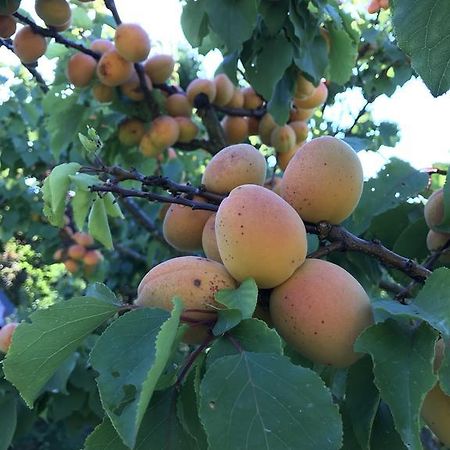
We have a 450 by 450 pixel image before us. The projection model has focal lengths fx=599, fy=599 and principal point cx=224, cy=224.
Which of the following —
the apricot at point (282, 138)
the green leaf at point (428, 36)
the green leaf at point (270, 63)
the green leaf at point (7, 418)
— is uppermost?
the green leaf at point (428, 36)

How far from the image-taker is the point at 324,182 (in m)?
0.93

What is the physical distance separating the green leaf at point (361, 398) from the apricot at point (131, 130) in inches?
59.0

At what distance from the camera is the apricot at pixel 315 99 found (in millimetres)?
2047

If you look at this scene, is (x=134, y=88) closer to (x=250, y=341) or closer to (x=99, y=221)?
(x=99, y=221)

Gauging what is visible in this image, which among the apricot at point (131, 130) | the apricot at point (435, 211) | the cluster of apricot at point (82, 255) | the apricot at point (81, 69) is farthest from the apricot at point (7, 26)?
the cluster of apricot at point (82, 255)

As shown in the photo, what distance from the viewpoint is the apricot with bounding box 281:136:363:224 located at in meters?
0.93

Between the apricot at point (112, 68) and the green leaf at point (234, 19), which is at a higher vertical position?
the green leaf at point (234, 19)

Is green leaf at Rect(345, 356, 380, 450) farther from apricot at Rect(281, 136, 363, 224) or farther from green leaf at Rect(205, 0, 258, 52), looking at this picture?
green leaf at Rect(205, 0, 258, 52)

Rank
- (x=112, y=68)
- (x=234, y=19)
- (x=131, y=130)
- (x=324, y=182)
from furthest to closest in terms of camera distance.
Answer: (x=131, y=130) < (x=112, y=68) < (x=234, y=19) < (x=324, y=182)

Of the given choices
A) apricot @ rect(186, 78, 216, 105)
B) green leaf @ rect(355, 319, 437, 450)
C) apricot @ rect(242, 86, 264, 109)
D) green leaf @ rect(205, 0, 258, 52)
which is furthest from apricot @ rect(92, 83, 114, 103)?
green leaf @ rect(355, 319, 437, 450)

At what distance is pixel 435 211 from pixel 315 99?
3.30 feet

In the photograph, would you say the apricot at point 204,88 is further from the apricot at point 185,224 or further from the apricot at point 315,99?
the apricot at point 185,224

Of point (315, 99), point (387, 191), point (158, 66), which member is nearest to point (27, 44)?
point (158, 66)

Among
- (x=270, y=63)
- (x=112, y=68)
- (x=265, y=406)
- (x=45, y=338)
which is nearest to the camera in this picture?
(x=265, y=406)
